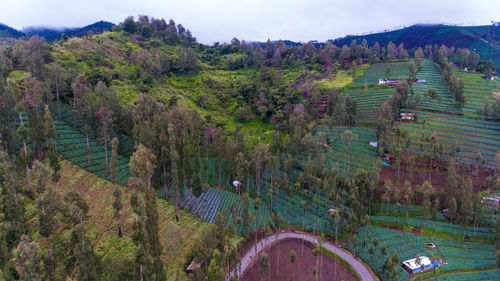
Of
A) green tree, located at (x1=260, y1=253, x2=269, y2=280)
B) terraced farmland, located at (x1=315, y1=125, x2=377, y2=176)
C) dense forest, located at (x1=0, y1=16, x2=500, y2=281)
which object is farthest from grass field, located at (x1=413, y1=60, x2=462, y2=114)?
green tree, located at (x1=260, y1=253, x2=269, y2=280)

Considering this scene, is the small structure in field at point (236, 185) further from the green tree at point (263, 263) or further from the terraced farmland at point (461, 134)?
the terraced farmland at point (461, 134)

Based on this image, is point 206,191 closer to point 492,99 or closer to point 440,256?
point 440,256

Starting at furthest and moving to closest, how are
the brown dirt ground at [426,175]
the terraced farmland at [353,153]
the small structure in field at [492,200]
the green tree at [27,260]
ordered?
the terraced farmland at [353,153] → the brown dirt ground at [426,175] → the small structure in field at [492,200] → the green tree at [27,260]

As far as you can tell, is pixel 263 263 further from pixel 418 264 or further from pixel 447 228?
pixel 447 228

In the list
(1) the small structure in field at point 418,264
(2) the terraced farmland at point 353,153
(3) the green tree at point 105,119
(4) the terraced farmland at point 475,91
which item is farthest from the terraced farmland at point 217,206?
(4) the terraced farmland at point 475,91

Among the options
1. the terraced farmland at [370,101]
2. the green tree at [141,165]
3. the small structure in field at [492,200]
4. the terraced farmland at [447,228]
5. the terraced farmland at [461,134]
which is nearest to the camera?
the green tree at [141,165]

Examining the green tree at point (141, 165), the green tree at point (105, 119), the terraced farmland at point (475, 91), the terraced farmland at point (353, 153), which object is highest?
the terraced farmland at point (475, 91)

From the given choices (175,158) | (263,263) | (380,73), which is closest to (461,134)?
(380,73)

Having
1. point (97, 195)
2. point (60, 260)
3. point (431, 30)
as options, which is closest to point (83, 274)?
point (60, 260)
